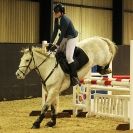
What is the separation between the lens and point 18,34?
15906mm

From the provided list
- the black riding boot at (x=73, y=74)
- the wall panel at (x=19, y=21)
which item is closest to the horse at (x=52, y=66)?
the black riding boot at (x=73, y=74)

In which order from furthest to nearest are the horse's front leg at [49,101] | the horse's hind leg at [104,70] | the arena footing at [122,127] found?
the horse's hind leg at [104,70] < the horse's front leg at [49,101] < the arena footing at [122,127]

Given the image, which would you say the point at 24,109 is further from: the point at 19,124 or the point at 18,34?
the point at 18,34

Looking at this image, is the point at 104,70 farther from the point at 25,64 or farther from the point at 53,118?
the point at 25,64

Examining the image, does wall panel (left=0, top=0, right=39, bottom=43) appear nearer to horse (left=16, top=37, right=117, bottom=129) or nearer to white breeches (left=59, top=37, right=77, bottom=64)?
horse (left=16, top=37, right=117, bottom=129)

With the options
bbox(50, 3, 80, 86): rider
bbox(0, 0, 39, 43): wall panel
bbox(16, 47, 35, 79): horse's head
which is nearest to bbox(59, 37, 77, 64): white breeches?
bbox(50, 3, 80, 86): rider

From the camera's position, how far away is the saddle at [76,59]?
335 inches

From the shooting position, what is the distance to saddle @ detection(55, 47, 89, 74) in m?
8.51

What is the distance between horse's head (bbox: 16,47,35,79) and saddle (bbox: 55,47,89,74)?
18.9 inches

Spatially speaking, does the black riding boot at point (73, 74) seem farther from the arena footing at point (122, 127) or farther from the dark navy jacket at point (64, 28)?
the arena footing at point (122, 127)

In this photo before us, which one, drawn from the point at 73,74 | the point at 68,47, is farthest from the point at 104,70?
the point at 68,47

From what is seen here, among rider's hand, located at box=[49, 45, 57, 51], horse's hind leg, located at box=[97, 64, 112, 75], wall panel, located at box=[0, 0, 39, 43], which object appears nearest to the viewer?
Result: rider's hand, located at box=[49, 45, 57, 51]

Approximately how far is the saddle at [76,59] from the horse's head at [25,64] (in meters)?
→ 0.48

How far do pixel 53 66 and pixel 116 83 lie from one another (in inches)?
46.8
